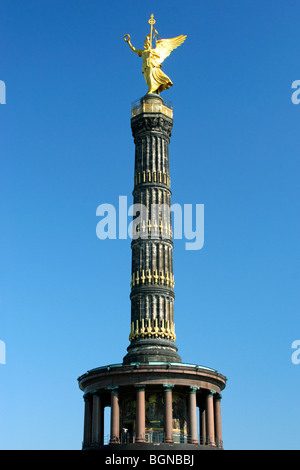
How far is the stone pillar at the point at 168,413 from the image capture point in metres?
46.1

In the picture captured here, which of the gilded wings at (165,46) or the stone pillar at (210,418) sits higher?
the gilded wings at (165,46)

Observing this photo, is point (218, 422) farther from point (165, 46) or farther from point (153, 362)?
point (165, 46)

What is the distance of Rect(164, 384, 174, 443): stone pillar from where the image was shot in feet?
151

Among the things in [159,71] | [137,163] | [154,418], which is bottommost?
[154,418]

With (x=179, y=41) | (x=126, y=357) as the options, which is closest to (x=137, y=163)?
(x=179, y=41)

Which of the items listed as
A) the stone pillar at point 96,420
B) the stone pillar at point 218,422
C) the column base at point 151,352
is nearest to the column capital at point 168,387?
the column base at point 151,352

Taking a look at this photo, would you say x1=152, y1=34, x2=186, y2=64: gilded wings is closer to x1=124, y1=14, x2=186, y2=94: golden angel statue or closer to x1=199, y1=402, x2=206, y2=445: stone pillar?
x1=124, y1=14, x2=186, y2=94: golden angel statue

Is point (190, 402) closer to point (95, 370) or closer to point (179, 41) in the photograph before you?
point (95, 370)

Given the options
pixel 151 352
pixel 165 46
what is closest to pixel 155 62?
pixel 165 46

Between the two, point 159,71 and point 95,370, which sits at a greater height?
point 159,71

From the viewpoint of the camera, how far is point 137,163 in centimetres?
5931

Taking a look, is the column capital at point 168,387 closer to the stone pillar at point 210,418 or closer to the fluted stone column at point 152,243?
the fluted stone column at point 152,243
